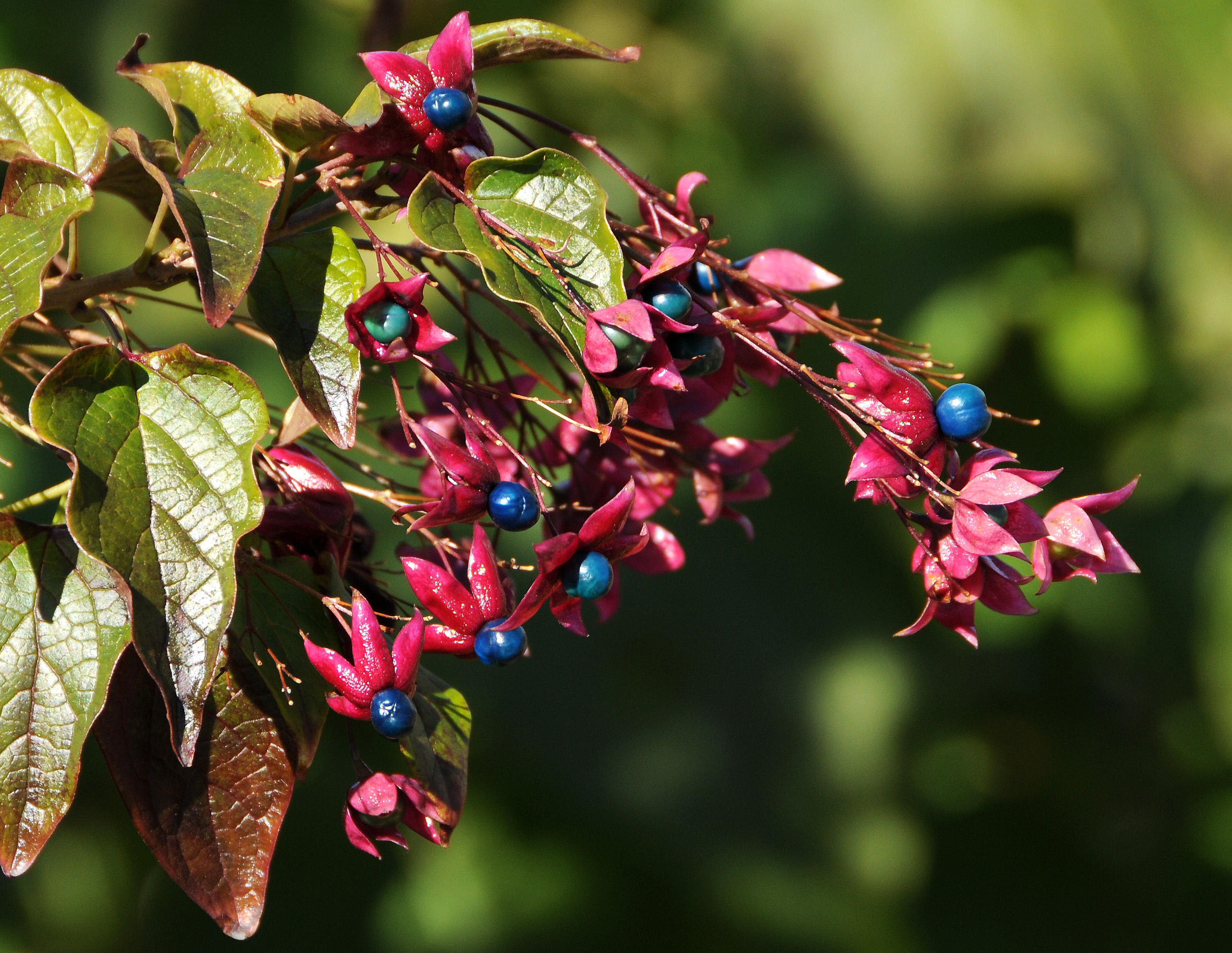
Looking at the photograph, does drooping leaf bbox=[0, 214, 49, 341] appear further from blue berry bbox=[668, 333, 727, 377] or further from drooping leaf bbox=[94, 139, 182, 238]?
blue berry bbox=[668, 333, 727, 377]

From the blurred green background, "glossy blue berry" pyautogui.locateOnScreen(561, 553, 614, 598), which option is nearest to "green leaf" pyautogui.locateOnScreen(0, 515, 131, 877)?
"glossy blue berry" pyautogui.locateOnScreen(561, 553, 614, 598)

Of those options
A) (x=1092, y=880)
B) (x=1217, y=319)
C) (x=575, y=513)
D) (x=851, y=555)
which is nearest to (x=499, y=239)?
(x=575, y=513)

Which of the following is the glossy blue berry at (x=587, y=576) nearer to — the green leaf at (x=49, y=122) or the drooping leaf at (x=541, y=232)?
the drooping leaf at (x=541, y=232)

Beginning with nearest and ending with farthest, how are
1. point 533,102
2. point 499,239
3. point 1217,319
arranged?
point 499,239
point 533,102
point 1217,319

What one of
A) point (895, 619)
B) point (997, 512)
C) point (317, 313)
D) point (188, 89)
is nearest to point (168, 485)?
point (317, 313)

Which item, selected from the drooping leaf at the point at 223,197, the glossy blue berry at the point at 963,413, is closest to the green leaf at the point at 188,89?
the drooping leaf at the point at 223,197

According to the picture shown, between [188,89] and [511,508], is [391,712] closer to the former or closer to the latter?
[511,508]

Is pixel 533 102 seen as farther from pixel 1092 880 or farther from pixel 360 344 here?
pixel 1092 880
